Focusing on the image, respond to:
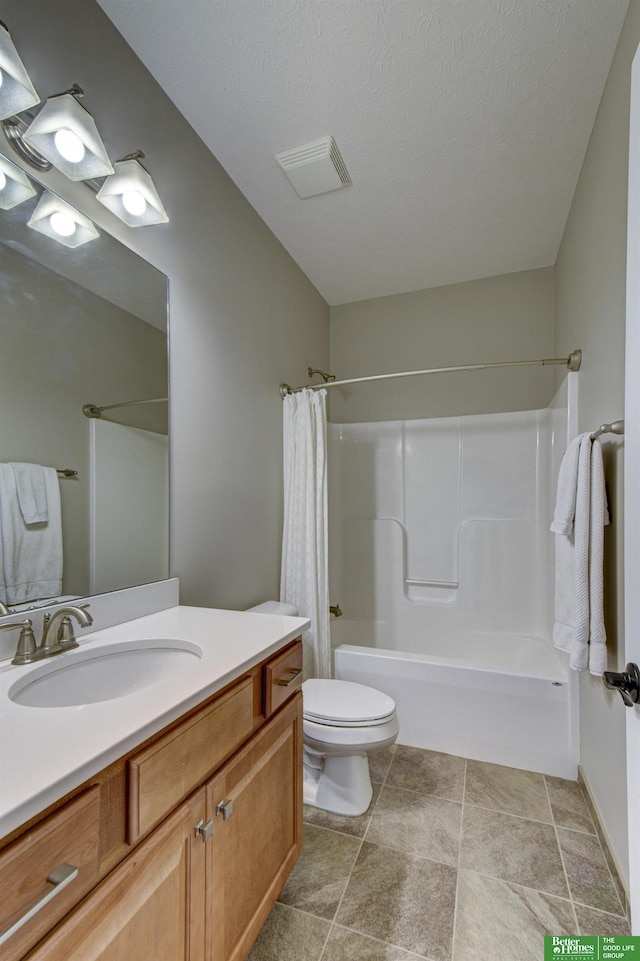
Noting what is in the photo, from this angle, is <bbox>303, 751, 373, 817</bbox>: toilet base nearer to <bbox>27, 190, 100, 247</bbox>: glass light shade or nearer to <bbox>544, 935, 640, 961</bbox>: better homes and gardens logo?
<bbox>544, 935, 640, 961</bbox>: better homes and gardens logo

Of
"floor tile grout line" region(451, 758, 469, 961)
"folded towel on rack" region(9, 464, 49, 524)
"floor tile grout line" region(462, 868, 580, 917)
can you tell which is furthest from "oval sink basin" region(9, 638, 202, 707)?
"floor tile grout line" region(462, 868, 580, 917)

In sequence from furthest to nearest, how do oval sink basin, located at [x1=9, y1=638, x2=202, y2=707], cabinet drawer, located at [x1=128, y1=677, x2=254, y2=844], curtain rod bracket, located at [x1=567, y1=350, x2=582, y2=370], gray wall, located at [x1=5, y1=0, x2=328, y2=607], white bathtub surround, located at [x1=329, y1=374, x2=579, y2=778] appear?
white bathtub surround, located at [x1=329, y1=374, x2=579, y2=778]
curtain rod bracket, located at [x1=567, y1=350, x2=582, y2=370]
gray wall, located at [x1=5, y1=0, x2=328, y2=607]
oval sink basin, located at [x1=9, y1=638, x2=202, y2=707]
cabinet drawer, located at [x1=128, y1=677, x2=254, y2=844]

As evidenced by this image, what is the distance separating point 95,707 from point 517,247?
285cm

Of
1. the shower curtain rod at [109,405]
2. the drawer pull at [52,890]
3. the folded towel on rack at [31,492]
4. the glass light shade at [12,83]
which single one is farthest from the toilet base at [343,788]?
the glass light shade at [12,83]

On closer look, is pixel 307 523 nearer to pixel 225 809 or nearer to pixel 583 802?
pixel 225 809

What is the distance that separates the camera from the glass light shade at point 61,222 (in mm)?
1095

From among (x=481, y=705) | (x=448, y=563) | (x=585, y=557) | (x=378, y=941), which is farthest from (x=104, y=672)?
(x=448, y=563)

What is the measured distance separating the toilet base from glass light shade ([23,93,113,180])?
6.88 ft

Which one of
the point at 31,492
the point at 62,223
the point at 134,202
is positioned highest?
A: the point at 134,202

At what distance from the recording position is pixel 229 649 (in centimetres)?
101

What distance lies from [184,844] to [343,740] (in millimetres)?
884

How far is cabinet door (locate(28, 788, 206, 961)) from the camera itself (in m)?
0.58

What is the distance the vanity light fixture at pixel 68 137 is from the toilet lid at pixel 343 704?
1879mm

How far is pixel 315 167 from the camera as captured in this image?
6.01 feet
